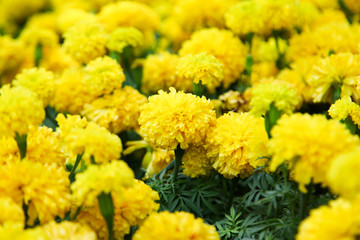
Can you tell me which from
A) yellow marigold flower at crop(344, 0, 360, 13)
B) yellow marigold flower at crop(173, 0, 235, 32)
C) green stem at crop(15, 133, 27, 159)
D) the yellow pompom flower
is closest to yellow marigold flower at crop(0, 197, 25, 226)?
green stem at crop(15, 133, 27, 159)

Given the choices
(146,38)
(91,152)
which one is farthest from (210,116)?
(146,38)

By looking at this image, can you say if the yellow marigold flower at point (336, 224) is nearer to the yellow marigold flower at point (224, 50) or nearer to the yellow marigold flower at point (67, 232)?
the yellow marigold flower at point (67, 232)

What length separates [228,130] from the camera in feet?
3.29

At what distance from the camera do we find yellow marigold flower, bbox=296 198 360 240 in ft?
2.11

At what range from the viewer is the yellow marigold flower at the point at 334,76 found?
1152 millimetres

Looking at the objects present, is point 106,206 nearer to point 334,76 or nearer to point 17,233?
point 17,233

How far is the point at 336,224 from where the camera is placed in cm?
65

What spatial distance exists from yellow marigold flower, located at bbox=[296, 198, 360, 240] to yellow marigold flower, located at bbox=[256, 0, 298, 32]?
842mm

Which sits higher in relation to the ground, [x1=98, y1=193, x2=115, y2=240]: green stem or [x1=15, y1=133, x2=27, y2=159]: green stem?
[x1=15, y1=133, x2=27, y2=159]: green stem

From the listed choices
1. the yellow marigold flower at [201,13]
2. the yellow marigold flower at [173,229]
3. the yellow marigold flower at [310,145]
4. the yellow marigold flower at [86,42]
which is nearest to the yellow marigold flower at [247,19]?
the yellow marigold flower at [201,13]

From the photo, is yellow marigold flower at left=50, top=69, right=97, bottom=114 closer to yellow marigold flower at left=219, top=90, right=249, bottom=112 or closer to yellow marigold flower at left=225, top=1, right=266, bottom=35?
yellow marigold flower at left=219, top=90, right=249, bottom=112

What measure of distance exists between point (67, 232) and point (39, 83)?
2.14 feet

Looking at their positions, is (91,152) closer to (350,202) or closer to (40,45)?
(350,202)

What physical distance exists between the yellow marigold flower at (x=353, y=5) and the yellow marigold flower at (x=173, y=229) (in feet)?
3.86
